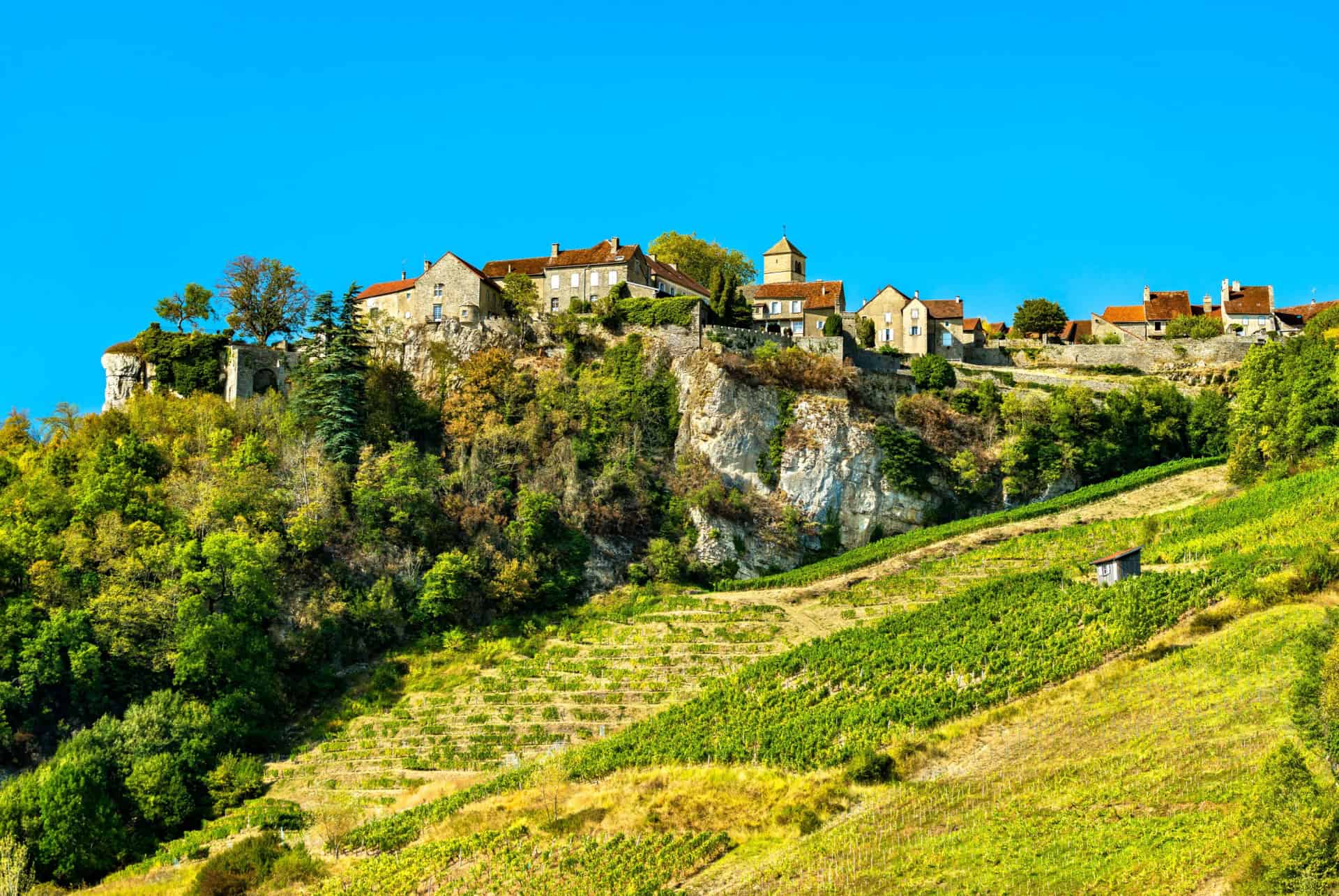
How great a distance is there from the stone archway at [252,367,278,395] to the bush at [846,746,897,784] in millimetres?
36768

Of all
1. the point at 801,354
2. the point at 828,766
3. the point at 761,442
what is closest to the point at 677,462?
the point at 761,442

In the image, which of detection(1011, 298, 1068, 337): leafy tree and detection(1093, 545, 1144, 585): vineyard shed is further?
detection(1011, 298, 1068, 337): leafy tree

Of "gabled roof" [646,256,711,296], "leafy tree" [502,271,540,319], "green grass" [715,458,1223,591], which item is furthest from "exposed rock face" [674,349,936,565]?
"gabled roof" [646,256,711,296]

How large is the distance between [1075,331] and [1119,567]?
38.9 m

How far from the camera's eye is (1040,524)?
58.7 metres

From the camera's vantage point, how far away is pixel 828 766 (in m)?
38.2

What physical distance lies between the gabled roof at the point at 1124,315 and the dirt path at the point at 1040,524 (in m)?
21.5

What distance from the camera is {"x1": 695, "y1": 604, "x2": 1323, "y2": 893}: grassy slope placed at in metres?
29.4

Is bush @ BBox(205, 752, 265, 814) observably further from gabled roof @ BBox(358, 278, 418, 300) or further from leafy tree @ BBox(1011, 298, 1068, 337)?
leafy tree @ BBox(1011, 298, 1068, 337)

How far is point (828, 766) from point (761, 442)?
25.9 metres

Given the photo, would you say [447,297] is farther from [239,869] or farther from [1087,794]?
[1087,794]

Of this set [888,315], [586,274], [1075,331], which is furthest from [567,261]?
[1075,331]

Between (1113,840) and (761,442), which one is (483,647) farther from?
(1113,840)

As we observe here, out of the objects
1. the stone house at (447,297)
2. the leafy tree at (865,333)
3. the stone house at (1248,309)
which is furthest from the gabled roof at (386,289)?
the stone house at (1248,309)
